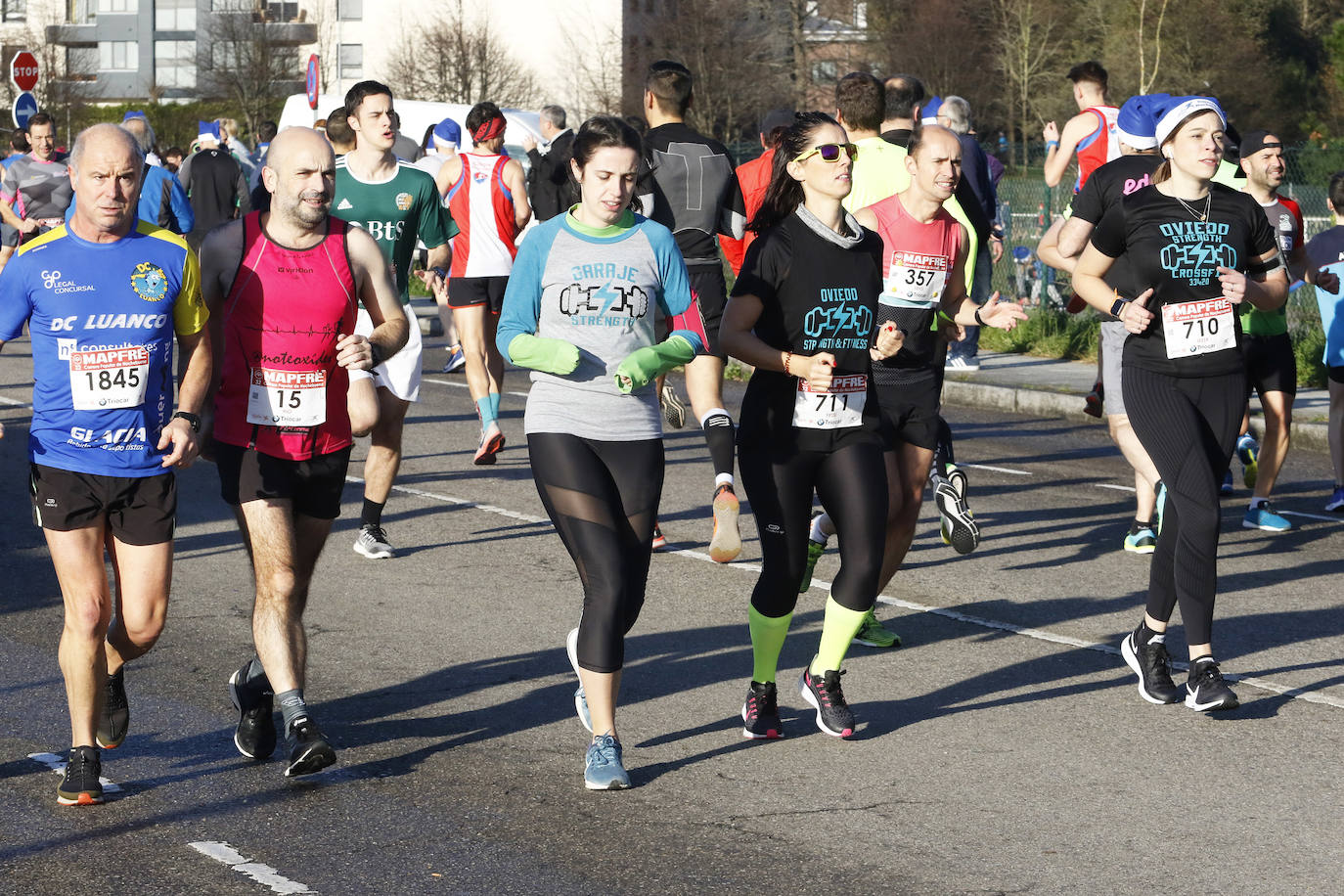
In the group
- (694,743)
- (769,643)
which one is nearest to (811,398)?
(769,643)

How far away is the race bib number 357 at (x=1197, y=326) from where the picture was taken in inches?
251

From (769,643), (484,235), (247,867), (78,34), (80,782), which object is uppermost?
(78,34)

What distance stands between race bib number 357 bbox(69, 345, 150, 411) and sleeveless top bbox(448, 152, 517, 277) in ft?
21.2

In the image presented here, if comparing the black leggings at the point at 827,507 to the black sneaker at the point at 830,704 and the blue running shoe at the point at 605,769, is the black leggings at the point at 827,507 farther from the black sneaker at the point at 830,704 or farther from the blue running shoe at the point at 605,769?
the blue running shoe at the point at 605,769

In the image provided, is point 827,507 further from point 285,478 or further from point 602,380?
point 285,478

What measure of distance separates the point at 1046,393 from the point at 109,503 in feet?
35.7

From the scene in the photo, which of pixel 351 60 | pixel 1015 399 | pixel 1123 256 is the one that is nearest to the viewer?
pixel 1123 256

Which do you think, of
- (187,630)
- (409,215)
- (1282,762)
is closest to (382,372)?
(409,215)

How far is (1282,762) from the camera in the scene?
571cm

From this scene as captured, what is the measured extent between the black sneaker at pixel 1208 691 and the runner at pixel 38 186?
11570mm

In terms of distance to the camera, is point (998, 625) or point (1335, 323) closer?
point (998, 625)

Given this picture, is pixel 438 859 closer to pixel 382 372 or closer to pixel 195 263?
pixel 195 263

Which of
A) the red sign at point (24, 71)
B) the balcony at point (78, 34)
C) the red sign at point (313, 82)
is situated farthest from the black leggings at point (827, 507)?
the balcony at point (78, 34)

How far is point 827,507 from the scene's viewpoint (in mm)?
5965
